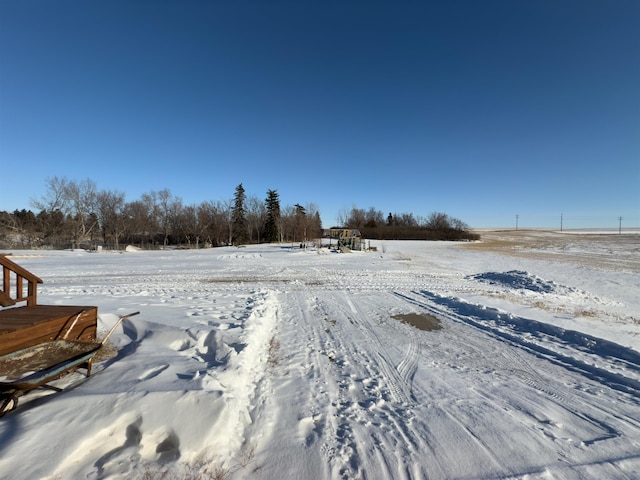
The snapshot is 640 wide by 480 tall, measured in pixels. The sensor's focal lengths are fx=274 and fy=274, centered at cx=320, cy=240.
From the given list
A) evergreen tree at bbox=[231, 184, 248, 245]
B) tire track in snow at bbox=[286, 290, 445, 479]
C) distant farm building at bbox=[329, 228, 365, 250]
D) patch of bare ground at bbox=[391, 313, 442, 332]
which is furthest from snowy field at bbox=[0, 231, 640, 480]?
evergreen tree at bbox=[231, 184, 248, 245]

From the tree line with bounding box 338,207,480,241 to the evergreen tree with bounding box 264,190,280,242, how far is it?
28706 millimetres

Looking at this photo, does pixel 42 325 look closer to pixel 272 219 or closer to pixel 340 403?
pixel 340 403

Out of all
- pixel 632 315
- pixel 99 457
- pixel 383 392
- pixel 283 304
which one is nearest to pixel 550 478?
pixel 383 392

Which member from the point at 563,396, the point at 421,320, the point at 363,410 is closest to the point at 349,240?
the point at 421,320

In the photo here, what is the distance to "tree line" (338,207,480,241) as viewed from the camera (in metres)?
79.4

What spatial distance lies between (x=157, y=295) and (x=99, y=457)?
26.0 feet

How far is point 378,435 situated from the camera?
291 cm

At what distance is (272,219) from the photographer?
62.6 metres

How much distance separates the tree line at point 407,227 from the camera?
7938cm

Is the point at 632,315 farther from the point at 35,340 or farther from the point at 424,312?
the point at 35,340

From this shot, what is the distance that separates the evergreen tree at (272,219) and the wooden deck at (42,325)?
58367mm

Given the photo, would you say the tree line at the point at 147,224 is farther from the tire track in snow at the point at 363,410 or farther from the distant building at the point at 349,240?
the tire track in snow at the point at 363,410

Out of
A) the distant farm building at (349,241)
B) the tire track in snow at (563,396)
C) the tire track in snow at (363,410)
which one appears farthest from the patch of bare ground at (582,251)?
the tire track in snow at (363,410)

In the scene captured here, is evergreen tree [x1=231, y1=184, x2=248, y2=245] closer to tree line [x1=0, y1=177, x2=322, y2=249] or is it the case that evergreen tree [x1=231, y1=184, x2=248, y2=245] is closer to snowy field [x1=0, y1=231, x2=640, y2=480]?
tree line [x1=0, y1=177, x2=322, y2=249]
